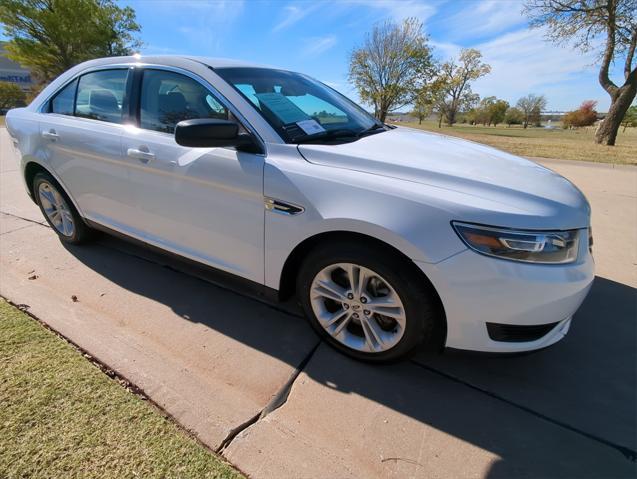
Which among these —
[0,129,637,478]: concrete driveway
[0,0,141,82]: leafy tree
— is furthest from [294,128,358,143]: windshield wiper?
[0,0,141,82]: leafy tree

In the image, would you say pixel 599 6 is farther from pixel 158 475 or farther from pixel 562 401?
pixel 158 475

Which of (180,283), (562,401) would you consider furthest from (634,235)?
(180,283)

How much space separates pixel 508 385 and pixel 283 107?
7.06 feet

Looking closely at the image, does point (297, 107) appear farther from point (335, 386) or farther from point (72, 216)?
point (72, 216)

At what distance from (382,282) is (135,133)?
202 cm

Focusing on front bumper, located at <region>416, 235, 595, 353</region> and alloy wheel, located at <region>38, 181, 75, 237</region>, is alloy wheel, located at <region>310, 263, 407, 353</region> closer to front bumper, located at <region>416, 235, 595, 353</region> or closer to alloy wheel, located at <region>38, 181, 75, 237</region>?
front bumper, located at <region>416, 235, 595, 353</region>

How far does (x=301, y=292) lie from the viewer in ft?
7.33

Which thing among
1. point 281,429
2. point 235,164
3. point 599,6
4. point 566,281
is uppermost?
point 599,6

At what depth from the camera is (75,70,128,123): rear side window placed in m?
2.81

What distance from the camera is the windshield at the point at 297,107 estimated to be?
7.34 ft

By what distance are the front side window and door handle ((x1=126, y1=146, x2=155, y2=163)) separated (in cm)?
18

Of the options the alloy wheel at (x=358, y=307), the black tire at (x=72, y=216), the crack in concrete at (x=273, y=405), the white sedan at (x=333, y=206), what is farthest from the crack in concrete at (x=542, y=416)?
the black tire at (x=72, y=216)

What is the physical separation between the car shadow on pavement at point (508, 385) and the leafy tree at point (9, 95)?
164ft

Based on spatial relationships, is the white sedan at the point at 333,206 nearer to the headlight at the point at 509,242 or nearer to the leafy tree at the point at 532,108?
the headlight at the point at 509,242
